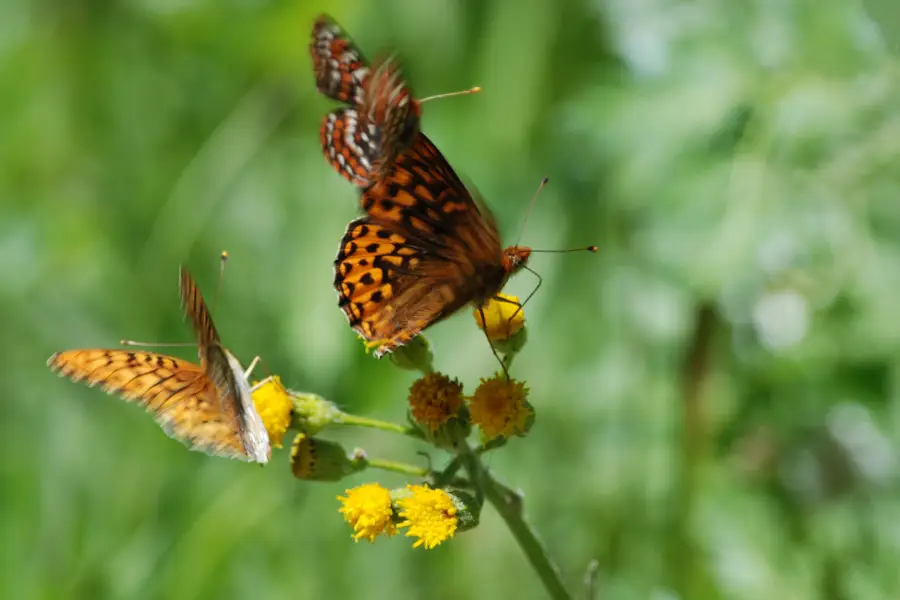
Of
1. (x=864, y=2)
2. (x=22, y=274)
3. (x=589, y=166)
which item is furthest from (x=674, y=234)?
(x=22, y=274)

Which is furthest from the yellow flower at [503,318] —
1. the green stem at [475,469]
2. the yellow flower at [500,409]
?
the green stem at [475,469]

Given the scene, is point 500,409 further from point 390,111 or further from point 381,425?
point 390,111

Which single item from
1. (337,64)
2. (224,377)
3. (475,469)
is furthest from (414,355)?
(337,64)

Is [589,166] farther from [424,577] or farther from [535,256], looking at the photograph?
[424,577]

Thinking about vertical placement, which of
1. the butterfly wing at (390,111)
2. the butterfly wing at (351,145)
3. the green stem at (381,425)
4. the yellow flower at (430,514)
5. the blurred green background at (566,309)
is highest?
the butterfly wing at (390,111)

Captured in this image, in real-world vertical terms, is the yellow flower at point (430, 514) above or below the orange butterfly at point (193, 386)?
below

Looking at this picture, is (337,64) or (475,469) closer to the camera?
(475,469)

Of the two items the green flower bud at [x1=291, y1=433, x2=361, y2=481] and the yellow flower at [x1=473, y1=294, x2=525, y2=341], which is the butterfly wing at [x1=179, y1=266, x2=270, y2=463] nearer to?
the green flower bud at [x1=291, y1=433, x2=361, y2=481]

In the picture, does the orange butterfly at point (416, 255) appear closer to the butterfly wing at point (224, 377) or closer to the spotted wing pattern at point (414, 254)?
the spotted wing pattern at point (414, 254)
